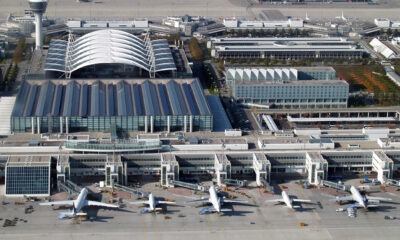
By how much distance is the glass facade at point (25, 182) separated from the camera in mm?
46219

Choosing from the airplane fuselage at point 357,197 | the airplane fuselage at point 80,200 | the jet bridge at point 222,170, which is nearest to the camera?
the airplane fuselage at point 80,200

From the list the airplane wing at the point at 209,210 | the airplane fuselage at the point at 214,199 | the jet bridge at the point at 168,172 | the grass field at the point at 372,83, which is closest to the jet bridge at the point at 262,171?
the airplane fuselage at the point at 214,199

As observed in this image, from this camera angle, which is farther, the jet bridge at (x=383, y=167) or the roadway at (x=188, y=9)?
the roadway at (x=188, y=9)

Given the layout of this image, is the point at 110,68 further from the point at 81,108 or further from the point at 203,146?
the point at 203,146

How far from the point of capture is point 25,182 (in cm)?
4631

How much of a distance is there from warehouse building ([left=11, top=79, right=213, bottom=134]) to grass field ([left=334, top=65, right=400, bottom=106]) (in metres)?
15.6

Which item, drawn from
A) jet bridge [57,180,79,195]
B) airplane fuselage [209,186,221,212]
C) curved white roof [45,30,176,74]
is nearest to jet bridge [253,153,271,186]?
airplane fuselage [209,186,221,212]

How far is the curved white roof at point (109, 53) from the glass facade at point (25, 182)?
690 inches

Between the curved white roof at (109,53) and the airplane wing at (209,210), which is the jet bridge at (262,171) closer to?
the airplane wing at (209,210)

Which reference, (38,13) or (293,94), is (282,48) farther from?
(38,13)

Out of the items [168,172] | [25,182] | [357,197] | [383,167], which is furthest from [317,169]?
[25,182]

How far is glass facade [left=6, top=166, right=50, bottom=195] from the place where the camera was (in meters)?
46.2

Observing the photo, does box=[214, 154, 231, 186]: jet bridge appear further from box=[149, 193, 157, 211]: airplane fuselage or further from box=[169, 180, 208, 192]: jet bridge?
box=[149, 193, 157, 211]: airplane fuselage

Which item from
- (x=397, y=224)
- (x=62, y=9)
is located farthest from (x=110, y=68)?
(x=62, y=9)
